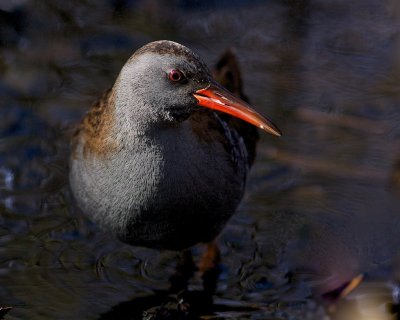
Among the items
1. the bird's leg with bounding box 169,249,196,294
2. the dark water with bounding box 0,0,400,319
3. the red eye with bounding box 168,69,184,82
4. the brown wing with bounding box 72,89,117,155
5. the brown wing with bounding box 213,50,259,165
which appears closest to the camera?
the red eye with bounding box 168,69,184,82

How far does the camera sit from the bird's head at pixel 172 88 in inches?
198

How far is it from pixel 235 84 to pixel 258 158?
57 cm

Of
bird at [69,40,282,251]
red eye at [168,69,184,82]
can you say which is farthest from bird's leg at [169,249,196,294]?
red eye at [168,69,184,82]

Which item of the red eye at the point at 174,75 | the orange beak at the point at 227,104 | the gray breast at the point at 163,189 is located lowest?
the gray breast at the point at 163,189

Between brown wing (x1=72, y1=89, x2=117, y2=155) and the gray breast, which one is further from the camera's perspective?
brown wing (x1=72, y1=89, x2=117, y2=155)

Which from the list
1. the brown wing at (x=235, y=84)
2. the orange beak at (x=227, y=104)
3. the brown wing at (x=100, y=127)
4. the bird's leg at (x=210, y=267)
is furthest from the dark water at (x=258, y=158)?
the orange beak at (x=227, y=104)

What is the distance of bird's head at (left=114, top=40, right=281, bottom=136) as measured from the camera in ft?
16.5

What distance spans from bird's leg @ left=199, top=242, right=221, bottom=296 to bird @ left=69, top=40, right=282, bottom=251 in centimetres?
31

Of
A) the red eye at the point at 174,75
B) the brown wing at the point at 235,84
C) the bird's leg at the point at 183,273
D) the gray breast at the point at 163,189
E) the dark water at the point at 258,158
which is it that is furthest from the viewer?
the brown wing at the point at 235,84

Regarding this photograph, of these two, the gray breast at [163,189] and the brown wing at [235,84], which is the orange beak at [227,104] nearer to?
the gray breast at [163,189]

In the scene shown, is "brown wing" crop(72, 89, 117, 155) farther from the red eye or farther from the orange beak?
the orange beak

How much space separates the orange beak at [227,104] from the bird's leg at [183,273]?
1.27 meters

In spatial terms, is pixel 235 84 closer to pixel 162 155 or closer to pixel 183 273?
pixel 183 273

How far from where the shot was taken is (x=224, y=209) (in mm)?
5582
